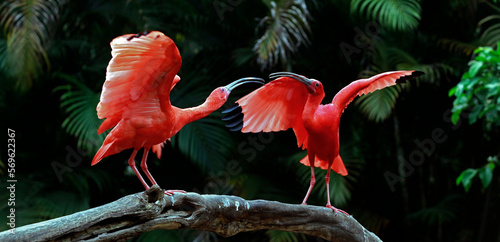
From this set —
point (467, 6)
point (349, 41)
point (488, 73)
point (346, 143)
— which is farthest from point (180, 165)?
point (467, 6)

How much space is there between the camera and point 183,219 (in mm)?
2775

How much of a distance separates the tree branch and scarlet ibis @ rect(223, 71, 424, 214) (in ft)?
0.47

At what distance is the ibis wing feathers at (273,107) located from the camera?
341 cm

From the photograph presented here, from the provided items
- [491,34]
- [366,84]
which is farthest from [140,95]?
[491,34]

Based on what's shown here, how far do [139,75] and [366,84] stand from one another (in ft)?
4.38

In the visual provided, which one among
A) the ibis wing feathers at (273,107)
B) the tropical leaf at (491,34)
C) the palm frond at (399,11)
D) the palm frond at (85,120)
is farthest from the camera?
the tropical leaf at (491,34)

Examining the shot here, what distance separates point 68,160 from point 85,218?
11.7ft

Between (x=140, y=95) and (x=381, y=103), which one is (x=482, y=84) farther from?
(x=140, y=95)

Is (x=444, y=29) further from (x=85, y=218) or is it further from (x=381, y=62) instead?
(x=85, y=218)

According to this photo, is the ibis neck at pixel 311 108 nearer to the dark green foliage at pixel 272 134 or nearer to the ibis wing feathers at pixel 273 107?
the ibis wing feathers at pixel 273 107

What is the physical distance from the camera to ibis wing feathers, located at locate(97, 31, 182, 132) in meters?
2.54

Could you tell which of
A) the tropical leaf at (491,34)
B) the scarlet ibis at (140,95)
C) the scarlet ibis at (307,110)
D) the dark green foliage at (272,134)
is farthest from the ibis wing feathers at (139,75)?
the tropical leaf at (491,34)

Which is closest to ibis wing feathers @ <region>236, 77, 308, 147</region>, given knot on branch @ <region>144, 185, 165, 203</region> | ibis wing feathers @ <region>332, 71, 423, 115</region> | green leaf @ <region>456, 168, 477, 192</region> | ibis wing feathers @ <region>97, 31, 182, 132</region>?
ibis wing feathers @ <region>332, 71, 423, 115</region>

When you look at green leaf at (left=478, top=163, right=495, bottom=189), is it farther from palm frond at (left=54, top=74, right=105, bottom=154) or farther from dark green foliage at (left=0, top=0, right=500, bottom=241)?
palm frond at (left=54, top=74, right=105, bottom=154)
